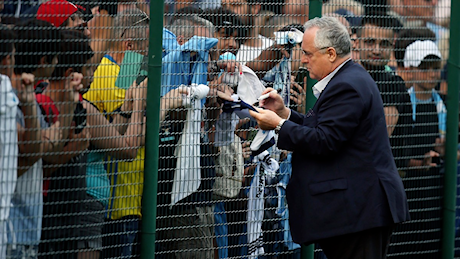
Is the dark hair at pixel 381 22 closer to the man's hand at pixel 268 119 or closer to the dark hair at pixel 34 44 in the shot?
the man's hand at pixel 268 119

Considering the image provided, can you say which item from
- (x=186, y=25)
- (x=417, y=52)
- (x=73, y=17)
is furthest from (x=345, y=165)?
(x=417, y=52)

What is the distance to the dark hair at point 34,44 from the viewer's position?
3.50 m

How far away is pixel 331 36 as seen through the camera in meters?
3.66

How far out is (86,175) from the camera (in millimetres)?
3791

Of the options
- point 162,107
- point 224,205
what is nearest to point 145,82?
point 162,107

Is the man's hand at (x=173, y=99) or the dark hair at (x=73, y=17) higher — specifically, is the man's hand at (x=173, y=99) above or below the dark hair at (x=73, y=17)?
below

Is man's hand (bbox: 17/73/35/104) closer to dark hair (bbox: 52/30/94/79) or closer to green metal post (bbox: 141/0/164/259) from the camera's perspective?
dark hair (bbox: 52/30/94/79)

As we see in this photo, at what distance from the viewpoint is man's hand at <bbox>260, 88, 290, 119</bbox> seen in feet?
13.1

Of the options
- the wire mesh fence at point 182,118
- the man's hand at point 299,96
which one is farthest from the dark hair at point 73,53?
the man's hand at point 299,96

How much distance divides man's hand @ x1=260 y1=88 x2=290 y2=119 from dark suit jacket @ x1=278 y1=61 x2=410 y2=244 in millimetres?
383

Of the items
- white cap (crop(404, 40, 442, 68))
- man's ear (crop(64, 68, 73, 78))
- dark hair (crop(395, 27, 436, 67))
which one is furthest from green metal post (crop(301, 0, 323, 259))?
man's ear (crop(64, 68, 73, 78))

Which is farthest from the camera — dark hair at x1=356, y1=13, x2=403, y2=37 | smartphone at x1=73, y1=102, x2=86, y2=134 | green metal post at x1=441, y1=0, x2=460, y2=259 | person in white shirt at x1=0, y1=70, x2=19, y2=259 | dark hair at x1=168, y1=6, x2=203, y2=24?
green metal post at x1=441, y1=0, x2=460, y2=259

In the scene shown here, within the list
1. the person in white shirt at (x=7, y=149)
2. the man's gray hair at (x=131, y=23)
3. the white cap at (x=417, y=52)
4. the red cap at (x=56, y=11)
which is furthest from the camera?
the white cap at (x=417, y=52)

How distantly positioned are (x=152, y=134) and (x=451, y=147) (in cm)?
249
